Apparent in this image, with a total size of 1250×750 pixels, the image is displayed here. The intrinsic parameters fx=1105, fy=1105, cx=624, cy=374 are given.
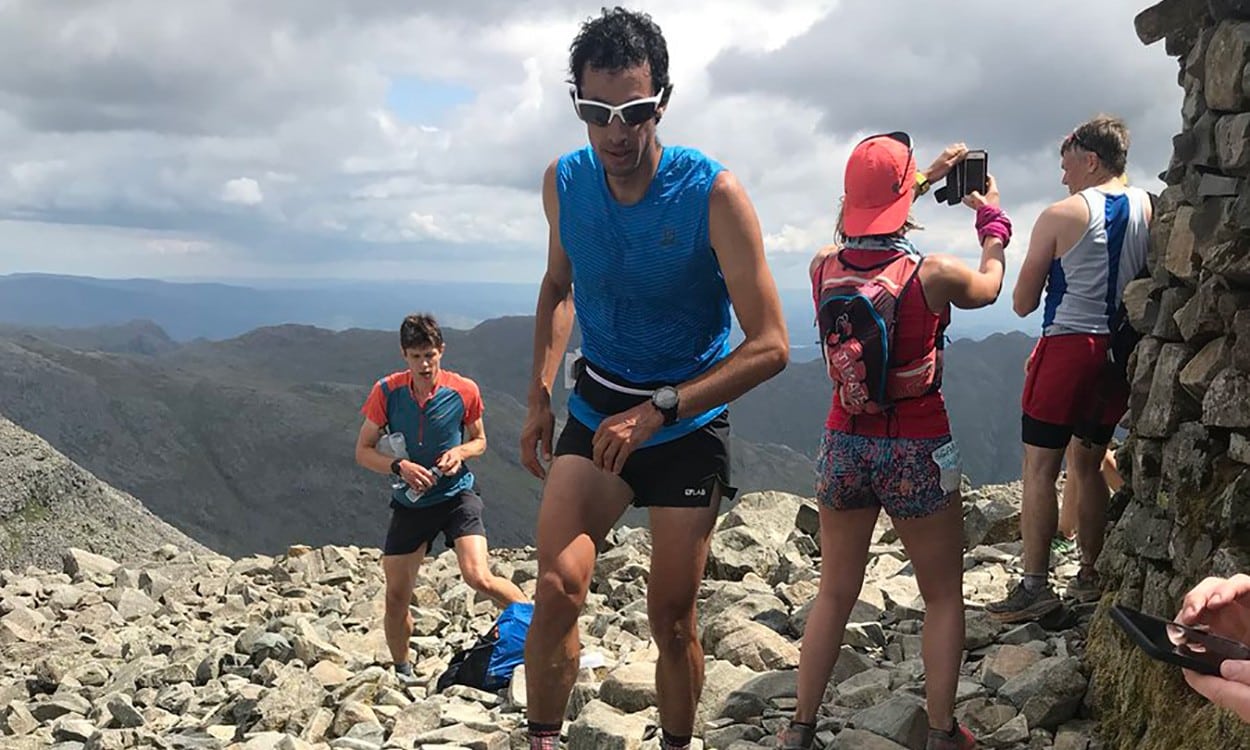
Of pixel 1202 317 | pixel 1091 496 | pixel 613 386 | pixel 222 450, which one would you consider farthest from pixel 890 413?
pixel 222 450

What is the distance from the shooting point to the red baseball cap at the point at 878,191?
17.8 feet

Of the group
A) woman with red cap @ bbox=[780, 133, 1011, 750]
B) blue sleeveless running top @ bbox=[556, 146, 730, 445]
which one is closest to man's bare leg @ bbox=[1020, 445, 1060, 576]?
woman with red cap @ bbox=[780, 133, 1011, 750]

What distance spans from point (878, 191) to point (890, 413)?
1.09 m

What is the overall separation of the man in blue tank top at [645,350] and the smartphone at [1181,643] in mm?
2546

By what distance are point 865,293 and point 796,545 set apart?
762 centimetres

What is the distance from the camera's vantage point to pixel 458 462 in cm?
913

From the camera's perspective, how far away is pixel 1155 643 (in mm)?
2389

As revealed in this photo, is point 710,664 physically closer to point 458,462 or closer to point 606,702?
point 606,702

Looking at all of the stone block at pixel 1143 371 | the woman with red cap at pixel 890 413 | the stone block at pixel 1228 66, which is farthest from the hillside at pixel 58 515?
the stone block at pixel 1228 66

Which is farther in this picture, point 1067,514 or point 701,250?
point 1067,514

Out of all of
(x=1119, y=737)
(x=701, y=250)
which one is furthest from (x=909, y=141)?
(x=1119, y=737)

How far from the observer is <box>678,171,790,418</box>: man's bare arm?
16.3ft

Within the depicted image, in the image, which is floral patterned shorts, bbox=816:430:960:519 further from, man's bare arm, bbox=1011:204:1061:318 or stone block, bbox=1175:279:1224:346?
man's bare arm, bbox=1011:204:1061:318

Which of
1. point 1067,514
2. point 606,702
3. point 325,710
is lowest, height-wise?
point 325,710
